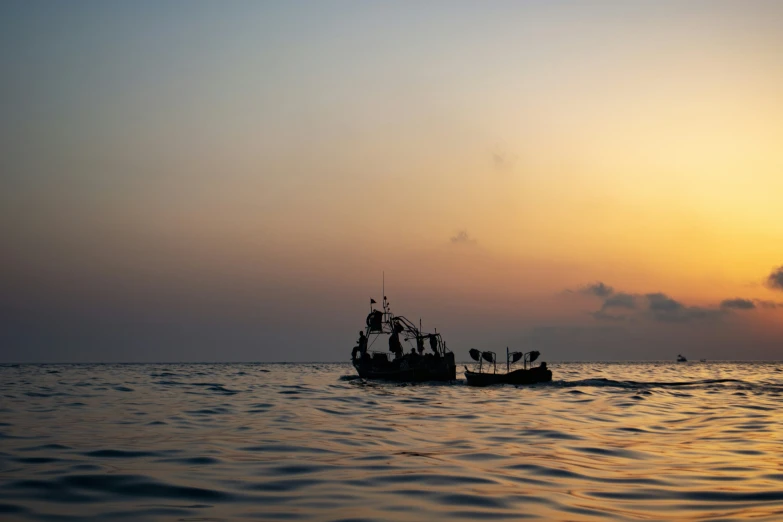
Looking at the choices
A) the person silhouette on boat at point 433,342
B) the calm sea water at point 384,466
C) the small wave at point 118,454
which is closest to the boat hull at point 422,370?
the person silhouette on boat at point 433,342

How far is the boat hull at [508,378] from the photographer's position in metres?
74.1

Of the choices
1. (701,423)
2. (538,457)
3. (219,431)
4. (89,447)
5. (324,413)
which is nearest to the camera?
(538,457)

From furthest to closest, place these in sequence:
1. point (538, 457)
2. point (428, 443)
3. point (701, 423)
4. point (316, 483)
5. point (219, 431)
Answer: point (701, 423) → point (219, 431) → point (428, 443) → point (538, 457) → point (316, 483)

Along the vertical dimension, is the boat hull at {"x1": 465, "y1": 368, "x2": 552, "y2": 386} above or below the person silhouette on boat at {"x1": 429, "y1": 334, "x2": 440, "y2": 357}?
below

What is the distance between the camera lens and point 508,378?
75.7m

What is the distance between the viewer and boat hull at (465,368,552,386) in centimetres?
7412

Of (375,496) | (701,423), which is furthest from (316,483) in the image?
(701,423)

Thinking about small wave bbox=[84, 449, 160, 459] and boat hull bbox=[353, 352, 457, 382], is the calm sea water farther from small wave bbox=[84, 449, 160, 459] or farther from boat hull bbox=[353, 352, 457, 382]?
boat hull bbox=[353, 352, 457, 382]

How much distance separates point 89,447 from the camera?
2277 centimetres

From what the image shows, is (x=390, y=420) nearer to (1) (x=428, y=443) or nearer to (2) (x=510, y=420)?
(2) (x=510, y=420)

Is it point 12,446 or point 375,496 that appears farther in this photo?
point 12,446

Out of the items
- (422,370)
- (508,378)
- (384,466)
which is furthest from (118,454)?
(422,370)

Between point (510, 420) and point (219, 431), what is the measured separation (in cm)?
1431

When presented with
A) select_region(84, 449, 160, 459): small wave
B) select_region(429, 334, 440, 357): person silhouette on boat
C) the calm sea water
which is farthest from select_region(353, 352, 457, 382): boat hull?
select_region(84, 449, 160, 459): small wave
